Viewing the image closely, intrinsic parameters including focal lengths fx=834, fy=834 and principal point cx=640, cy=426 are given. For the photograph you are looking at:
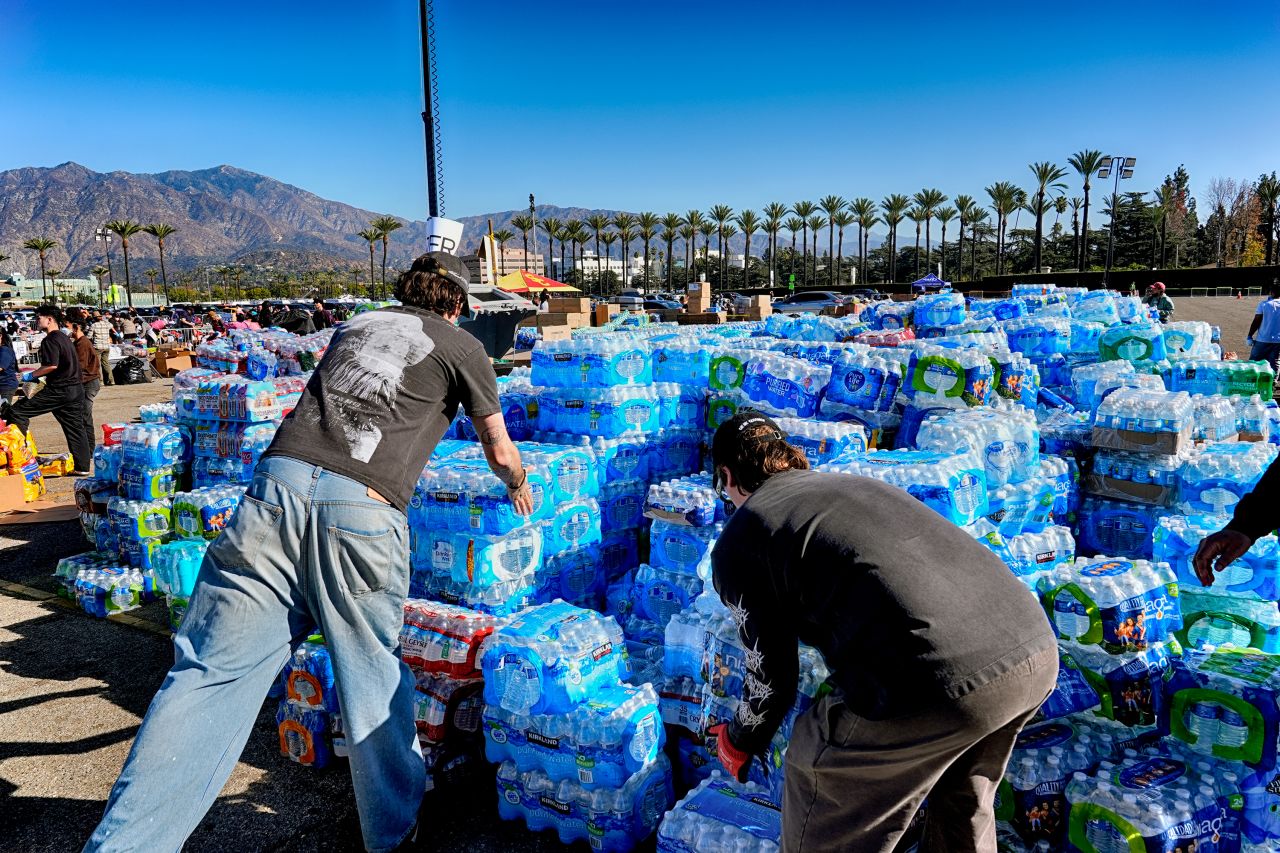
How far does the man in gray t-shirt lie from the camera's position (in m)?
2.45

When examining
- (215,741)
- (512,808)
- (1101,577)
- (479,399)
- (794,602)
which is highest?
(479,399)

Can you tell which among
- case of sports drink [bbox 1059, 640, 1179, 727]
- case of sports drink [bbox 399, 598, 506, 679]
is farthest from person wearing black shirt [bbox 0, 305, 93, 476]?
case of sports drink [bbox 1059, 640, 1179, 727]

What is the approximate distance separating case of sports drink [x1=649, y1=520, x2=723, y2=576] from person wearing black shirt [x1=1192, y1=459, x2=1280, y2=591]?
197 centimetres

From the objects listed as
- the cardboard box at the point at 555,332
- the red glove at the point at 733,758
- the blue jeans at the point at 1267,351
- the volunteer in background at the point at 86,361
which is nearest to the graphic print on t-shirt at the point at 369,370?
the red glove at the point at 733,758

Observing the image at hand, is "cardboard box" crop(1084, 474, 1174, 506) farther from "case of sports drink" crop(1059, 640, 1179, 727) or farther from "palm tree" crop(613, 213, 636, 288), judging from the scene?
"palm tree" crop(613, 213, 636, 288)

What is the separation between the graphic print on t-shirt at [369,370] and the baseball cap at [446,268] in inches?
10.9

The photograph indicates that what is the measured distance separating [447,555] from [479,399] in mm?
1494

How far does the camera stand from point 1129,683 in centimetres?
267

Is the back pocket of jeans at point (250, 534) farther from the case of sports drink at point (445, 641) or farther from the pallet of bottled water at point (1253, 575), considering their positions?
the pallet of bottled water at point (1253, 575)

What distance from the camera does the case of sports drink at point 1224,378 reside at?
19.9ft

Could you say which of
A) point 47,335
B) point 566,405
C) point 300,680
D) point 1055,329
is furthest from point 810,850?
point 47,335

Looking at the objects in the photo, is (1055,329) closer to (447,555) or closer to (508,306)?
(447,555)

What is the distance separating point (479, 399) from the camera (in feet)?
9.41

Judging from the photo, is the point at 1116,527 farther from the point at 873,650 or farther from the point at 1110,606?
the point at 873,650
